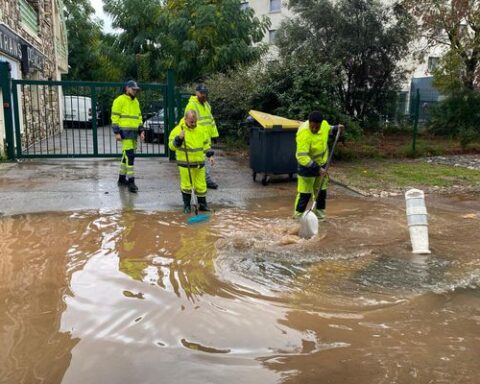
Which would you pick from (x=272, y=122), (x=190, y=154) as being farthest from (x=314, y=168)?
(x=272, y=122)

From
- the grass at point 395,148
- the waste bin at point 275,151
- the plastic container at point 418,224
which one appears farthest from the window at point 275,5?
the plastic container at point 418,224

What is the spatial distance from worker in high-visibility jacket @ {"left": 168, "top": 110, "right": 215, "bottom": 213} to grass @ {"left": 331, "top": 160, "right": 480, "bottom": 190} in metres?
3.43

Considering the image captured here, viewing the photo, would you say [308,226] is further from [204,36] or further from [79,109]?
[204,36]

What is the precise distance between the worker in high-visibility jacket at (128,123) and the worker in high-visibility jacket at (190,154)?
157 cm

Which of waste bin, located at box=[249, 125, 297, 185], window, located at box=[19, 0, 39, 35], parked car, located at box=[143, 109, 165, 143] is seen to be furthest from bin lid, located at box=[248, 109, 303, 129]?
window, located at box=[19, 0, 39, 35]

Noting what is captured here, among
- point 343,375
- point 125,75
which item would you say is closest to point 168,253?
point 343,375

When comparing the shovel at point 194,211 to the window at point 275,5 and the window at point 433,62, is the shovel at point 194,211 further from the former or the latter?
the window at point 275,5

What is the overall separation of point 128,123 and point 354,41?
31.8 feet

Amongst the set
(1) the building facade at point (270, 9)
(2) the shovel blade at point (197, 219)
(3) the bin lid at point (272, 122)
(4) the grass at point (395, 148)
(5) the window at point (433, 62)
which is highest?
(1) the building facade at point (270, 9)

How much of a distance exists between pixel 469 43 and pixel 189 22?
1018 centimetres

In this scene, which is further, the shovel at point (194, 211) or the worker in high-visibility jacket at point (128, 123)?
the worker in high-visibility jacket at point (128, 123)

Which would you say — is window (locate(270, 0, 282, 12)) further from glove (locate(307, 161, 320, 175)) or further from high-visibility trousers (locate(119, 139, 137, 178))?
glove (locate(307, 161, 320, 175))

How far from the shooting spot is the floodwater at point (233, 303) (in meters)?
3.16

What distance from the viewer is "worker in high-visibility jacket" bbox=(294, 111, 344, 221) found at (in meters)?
6.32
